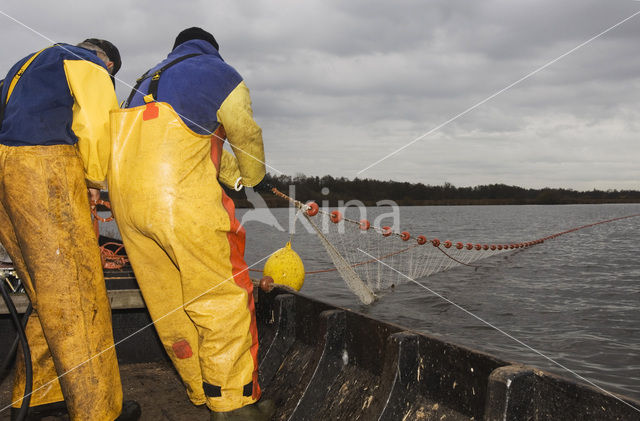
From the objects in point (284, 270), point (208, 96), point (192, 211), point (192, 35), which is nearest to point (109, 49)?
point (192, 35)

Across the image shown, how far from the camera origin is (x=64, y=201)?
2943 millimetres

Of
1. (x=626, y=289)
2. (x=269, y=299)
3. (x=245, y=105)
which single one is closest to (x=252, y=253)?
(x=626, y=289)

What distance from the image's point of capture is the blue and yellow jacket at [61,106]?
2943mm

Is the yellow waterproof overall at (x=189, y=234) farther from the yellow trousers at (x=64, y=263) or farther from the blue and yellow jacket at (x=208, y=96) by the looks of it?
the yellow trousers at (x=64, y=263)

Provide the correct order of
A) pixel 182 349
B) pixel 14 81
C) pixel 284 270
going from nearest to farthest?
1. pixel 14 81
2. pixel 182 349
3. pixel 284 270

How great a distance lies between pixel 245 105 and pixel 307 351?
7.33 feet

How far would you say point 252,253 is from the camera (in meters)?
31.1

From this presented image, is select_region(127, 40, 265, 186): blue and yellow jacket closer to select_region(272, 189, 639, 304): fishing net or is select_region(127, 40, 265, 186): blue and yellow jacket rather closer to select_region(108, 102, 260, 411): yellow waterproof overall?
select_region(108, 102, 260, 411): yellow waterproof overall

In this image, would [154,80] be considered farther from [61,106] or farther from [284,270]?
[284,270]

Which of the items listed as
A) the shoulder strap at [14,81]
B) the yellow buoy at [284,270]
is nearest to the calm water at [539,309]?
the yellow buoy at [284,270]

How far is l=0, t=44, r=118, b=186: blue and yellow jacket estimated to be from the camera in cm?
294

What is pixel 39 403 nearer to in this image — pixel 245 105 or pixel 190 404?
pixel 190 404

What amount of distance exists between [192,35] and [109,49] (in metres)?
0.69

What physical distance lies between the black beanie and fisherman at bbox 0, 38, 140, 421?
639 millimetres
